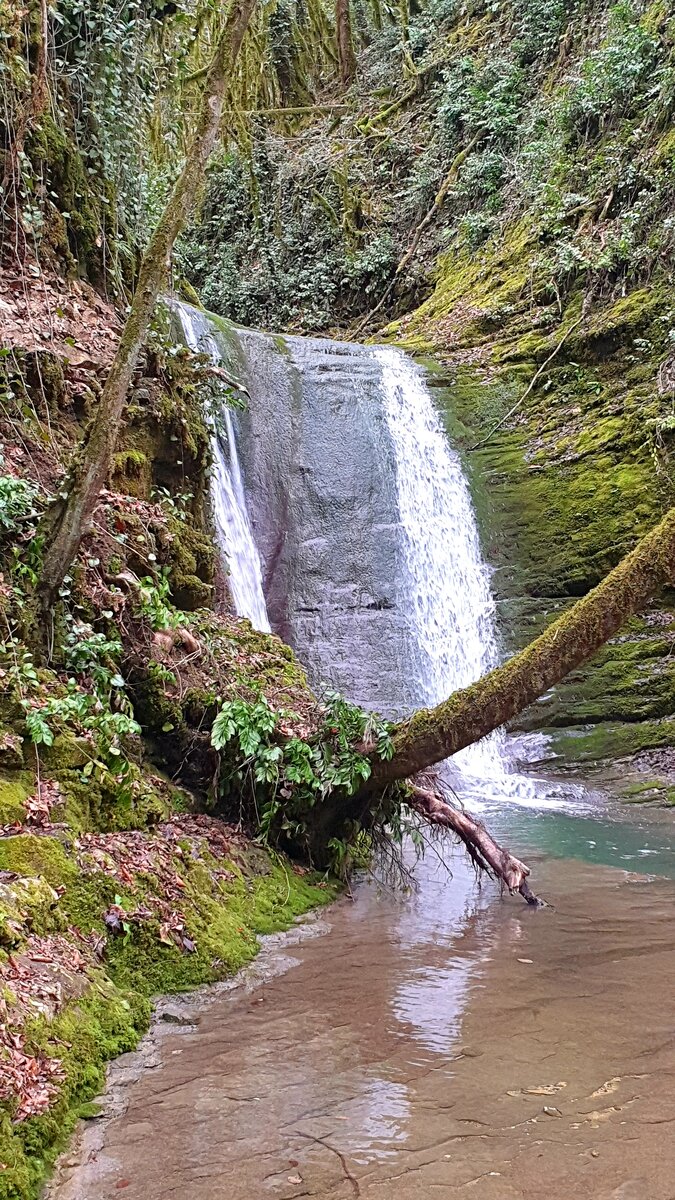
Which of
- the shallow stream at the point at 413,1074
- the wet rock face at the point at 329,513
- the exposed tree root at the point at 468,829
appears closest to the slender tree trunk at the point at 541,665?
the exposed tree root at the point at 468,829

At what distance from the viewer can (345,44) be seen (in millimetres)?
25516

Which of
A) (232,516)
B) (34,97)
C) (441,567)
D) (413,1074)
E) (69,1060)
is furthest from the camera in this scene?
(441,567)

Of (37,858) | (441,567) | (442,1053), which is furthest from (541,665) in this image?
(441,567)

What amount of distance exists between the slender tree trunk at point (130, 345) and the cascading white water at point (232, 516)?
213 inches

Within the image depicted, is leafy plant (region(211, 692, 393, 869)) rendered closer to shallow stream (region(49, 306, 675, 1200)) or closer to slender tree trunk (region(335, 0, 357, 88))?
shallow stream (region(49, 306, 675, 1200))

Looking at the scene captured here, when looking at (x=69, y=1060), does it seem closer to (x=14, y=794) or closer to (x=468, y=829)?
(x=14, y=794)

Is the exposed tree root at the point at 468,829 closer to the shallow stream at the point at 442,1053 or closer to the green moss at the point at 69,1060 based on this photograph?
the shallow stream at the point at 442,1053

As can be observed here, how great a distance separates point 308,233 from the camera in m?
23.1

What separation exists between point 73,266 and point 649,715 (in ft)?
28.7

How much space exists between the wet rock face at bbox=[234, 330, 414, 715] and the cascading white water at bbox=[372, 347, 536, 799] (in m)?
0.23

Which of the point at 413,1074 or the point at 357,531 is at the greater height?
the point at 357,531

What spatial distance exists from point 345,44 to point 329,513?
19142mm

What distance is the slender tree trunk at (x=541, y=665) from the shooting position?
4.73 metres

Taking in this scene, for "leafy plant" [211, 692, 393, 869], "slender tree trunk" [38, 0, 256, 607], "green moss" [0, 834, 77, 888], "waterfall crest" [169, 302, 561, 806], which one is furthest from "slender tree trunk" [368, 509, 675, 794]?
"waterfall crest" [169, 302, 561, 806]
